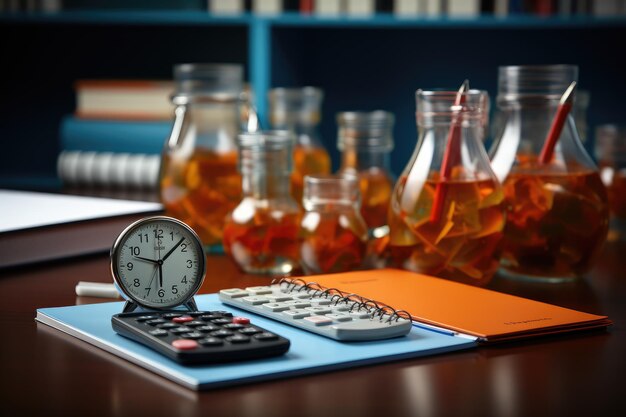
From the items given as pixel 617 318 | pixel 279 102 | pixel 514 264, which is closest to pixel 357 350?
pixel 617 318

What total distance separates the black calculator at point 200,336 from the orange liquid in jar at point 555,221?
0.48 m

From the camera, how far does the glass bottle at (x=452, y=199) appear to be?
3.81ft

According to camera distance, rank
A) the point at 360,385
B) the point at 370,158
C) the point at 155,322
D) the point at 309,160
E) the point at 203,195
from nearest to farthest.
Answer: the point at 360,385, the point at 155,322, the point at 203,195, the point at 370,158, the point at 309,160

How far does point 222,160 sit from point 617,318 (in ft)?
2.12

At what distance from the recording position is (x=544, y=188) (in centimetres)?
122

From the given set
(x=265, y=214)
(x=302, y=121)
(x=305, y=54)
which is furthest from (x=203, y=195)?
(x=305, y=54)

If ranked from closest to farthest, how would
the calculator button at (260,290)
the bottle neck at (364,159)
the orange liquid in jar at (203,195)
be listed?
the calculator button at (260,290)
the orange liquid in jar at (203,195)
the bottle neck at (364,159)

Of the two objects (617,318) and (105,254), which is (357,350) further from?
(105,254)

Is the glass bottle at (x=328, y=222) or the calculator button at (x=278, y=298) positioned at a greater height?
the glass bottle at (x=328, y=222)

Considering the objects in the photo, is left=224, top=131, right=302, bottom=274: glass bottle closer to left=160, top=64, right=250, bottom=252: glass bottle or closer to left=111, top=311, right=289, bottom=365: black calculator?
left=160, top=64, right=250, bottom=252: glass bottle

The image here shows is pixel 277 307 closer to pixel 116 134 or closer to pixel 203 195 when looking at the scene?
pixel 203 195

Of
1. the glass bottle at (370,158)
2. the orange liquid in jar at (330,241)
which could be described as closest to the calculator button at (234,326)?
the orange liquid in jar at (330,241)

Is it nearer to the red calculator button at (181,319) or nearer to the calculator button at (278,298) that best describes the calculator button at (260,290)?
the calculator button at (278,298)

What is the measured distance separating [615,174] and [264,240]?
2.21ft
